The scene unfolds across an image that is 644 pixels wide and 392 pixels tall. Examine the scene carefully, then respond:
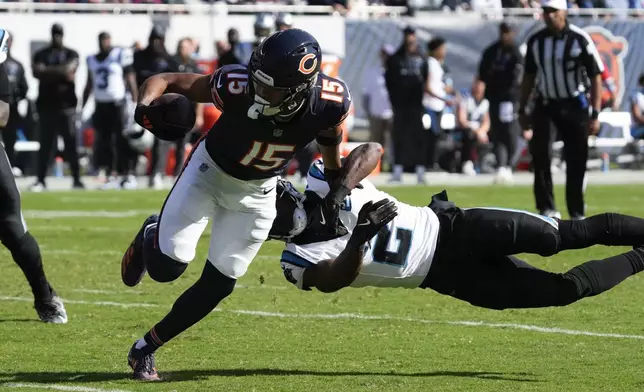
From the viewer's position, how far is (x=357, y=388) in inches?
204

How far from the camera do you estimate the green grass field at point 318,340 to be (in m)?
5.36

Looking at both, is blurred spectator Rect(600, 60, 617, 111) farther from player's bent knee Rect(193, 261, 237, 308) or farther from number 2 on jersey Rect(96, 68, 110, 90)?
player's bent knee Rect(193, 261, 237, 308)

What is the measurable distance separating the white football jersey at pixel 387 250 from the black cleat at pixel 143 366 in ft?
2.08

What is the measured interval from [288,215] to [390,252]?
424mm

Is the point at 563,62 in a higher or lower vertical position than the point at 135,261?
lower

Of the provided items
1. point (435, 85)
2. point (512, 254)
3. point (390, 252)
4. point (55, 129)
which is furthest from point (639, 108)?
point (390, 252)

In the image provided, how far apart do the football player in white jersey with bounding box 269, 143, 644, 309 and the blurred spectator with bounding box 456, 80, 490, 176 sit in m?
14.0

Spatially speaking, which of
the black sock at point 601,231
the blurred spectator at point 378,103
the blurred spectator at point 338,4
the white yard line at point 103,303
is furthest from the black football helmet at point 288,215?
the blurred spectator at point 338,4

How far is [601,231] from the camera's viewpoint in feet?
18.2

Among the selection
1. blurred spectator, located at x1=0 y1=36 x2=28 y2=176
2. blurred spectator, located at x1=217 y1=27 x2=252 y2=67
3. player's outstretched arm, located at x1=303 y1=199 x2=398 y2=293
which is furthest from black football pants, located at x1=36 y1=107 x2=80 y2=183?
player's outstretched arm, located at x1=303 y1=199 x2=398 y2=293

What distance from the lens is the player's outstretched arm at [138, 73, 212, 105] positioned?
215 inches

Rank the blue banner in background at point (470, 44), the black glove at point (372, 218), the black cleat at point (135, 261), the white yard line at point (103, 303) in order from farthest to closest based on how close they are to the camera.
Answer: the blue banner in background at point (470, 44)
the white yard line at point (103, 303)
the black cleat at point (135, 261)
the black glove at point (372, 218)

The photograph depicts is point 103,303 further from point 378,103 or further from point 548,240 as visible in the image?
point 378,103

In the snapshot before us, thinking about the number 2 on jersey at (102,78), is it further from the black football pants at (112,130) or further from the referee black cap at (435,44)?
the referee black cap at (435,44)
